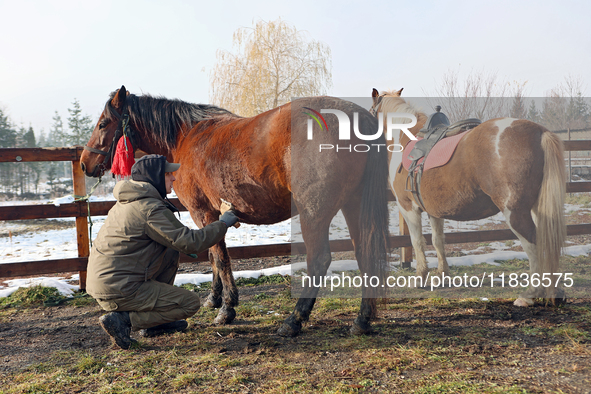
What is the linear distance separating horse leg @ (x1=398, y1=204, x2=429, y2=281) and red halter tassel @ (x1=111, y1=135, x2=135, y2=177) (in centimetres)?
334

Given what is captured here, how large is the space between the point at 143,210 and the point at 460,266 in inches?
172

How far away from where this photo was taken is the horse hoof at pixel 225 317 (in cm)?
338

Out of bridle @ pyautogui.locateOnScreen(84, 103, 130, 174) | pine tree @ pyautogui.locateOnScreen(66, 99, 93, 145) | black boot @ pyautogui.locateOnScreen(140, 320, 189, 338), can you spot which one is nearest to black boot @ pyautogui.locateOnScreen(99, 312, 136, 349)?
black boot @ pyautogui.locateOnScreen(140, 320, 189, 338)

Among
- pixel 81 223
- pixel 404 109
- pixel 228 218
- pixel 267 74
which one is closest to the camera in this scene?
pixel 228 218

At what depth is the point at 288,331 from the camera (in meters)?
2.99

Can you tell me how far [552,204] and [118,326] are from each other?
3728 millimetres

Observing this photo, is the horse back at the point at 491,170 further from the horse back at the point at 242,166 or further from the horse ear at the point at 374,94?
the horse back at the point at 242,166

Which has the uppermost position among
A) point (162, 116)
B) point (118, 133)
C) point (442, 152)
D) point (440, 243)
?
point (162, 116)

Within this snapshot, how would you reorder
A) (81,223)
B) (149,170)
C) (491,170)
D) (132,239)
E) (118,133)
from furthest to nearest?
(81,223) < (118,133) < (491,170) < (149,170) < (132,239)

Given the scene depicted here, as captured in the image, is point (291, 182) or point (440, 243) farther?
point (440, 243)

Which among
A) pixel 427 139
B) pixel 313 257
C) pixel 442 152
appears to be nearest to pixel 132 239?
pixel 313 257

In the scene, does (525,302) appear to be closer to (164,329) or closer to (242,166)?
(242,166)

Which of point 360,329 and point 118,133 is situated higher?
point 118,133

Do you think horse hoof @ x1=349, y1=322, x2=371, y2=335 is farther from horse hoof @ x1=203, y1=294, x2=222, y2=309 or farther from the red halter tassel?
the red halter tassel
